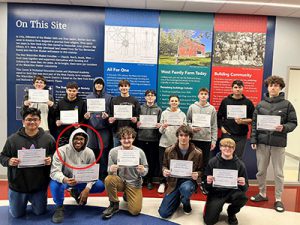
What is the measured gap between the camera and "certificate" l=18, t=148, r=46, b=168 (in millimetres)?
3188

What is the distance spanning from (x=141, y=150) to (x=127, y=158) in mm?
243

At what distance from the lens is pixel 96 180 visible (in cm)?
351

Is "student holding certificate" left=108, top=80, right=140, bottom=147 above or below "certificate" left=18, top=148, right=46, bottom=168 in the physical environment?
above

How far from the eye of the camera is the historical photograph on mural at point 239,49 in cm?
486

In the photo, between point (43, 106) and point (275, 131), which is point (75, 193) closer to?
point (43, 106)

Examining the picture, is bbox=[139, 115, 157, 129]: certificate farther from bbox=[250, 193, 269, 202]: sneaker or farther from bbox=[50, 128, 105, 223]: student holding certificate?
bbox=[250, 193, 269, 202]: sneaker

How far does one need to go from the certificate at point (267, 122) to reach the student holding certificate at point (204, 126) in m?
0.68

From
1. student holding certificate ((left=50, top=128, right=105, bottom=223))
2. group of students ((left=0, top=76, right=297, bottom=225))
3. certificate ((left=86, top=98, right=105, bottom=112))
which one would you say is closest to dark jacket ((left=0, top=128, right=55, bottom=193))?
group of students ((left=0, top=76, right=297, bottom=225))

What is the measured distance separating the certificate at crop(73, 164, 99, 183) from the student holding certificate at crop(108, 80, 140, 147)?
106 centimetres

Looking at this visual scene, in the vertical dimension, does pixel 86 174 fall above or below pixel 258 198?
above

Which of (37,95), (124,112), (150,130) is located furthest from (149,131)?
(37,95)

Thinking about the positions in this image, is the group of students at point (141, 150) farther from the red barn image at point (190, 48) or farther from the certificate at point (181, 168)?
the red barn image at point (190, 48)

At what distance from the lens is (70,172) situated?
3473mm

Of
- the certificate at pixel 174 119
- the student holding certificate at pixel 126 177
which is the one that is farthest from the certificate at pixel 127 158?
the certificate at pixel 174 119
